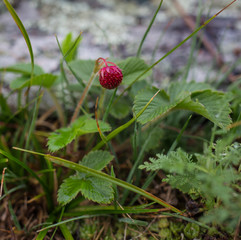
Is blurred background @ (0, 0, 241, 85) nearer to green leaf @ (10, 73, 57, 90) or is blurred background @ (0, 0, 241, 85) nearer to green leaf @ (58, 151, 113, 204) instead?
green leaf @ (10, 73, 57, 90)

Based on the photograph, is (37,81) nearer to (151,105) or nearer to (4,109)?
(4,109)

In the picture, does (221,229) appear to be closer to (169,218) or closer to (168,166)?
(169,218)

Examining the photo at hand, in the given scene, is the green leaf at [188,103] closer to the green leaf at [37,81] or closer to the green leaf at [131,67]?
the green leaf at [131,67]

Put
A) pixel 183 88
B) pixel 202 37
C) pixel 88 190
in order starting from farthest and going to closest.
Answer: pixel 202 37, pixel 183 88, pixel 88 190

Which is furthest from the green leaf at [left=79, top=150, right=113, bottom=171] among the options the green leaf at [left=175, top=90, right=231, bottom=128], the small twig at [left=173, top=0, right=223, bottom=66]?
the small twig at [left=173, top=0, right=223, bottom=66]

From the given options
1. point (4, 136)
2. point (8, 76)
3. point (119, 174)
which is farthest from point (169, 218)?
point (8, 76)

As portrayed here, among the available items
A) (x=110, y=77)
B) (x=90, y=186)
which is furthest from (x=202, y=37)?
(x=90, y=186)

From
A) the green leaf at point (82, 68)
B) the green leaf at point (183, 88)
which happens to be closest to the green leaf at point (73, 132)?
the green leaf at point (82, 68)

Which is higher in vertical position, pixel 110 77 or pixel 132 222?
pixel 110 77
